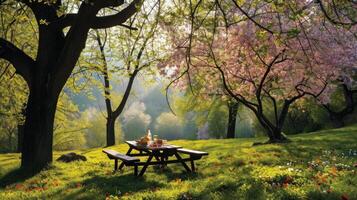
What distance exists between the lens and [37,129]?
48.1 ft

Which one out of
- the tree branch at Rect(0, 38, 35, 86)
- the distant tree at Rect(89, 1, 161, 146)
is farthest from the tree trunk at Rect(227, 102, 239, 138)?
the tree branch at Rect(0, 38, 35, 86)

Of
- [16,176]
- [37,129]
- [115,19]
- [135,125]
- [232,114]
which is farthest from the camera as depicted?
[135,125]

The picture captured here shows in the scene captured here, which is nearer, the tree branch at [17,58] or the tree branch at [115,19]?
the tree branch at [115,19]

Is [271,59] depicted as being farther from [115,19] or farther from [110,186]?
[110,186]

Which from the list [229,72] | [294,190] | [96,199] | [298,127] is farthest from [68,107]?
[294,190]

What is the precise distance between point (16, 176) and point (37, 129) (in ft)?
5.71

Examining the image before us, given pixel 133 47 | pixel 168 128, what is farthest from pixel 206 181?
pixel 168 128

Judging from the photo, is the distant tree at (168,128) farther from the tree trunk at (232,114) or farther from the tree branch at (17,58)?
the tree branch at (17,58)

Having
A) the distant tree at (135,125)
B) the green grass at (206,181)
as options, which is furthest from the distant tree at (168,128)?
the green grass at (206,181)

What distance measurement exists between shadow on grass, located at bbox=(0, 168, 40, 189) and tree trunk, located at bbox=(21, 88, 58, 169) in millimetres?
290

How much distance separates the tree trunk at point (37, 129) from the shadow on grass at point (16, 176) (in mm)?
290

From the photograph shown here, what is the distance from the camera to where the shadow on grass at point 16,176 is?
13656 mm

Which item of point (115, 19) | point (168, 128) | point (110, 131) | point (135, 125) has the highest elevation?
point (115, 19)

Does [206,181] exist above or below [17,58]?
below
